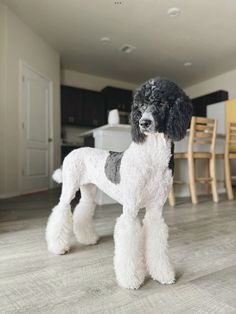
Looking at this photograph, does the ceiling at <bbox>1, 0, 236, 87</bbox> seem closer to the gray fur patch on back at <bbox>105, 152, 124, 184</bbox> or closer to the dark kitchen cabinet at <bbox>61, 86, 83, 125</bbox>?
the dark kitchen cabinet at <bbox>61, 86, 83, 125</bbox>

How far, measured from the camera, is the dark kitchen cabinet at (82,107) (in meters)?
5.51

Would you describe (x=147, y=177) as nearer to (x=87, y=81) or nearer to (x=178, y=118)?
(x=178, y=118)

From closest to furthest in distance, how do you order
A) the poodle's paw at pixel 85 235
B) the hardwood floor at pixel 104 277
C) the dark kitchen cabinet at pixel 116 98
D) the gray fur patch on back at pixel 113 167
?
the hardwood floor at pixel 104 277 < the gray fur patch on back at pixel 113 167 < the poodle's paw at pixel 85 235 < the dark kitchen cabinet at pixel 116 98

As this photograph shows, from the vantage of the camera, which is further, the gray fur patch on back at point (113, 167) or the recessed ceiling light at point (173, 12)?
the recessed ceiling light at point (173, 12)

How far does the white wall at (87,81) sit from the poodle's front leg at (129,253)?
17.4 ft

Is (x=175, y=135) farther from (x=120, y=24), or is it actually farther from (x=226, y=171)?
(x=120, y=24)

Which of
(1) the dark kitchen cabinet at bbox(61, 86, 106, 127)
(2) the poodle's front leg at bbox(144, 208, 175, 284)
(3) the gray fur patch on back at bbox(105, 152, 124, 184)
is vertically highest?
(1) the dark kitchen cabinet at bbox(61, 86, 106, 127)

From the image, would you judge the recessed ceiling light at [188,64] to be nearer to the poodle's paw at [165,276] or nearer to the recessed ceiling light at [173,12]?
the recessed ceiling light at [173,12]

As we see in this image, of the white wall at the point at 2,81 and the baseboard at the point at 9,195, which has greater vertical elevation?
the white wall at the point at 2,81

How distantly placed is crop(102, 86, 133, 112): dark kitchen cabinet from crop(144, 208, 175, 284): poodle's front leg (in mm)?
5184

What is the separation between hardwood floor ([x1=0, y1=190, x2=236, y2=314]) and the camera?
83 centimetres

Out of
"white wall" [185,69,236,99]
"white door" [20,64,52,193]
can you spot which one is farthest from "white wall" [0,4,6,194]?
"white wall" [185,69,236,99]

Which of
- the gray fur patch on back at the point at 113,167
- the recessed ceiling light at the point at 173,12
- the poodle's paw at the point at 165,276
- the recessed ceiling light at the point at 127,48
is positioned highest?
the recessed ceiling light at the point at 127,48

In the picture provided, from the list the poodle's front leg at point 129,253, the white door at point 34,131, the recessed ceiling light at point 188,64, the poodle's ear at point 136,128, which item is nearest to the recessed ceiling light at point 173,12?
the recessed ceiling light at point 188,64
